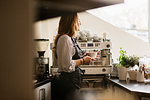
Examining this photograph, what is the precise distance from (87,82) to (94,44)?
334mm

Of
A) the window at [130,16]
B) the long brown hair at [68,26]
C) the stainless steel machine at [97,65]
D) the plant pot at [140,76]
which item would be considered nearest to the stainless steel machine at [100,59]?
the stainless steel machine at [97,65]

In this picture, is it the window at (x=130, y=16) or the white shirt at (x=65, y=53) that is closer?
the white shirt at (x=65, y=53)

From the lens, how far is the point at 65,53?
98 centimetres

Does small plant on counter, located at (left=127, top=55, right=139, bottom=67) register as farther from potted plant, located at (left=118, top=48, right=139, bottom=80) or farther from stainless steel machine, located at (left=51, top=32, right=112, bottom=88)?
stainless steel machine, located at (left=51, top=32, right=112, bottom=88)

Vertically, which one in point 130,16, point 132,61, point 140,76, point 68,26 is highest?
point 130,16

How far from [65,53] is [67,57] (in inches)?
0.9

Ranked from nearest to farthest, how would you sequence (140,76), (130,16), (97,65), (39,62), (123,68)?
(39,62), (140,76), (123,68), (97,65), (130,16)

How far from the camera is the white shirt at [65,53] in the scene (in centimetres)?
98

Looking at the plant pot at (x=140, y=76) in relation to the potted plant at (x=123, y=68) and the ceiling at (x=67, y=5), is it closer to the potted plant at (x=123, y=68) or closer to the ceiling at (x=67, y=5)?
the potted plant at (x=123, y=68)

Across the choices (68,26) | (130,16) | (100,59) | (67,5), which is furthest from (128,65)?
(67,5)

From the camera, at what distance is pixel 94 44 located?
161 cm

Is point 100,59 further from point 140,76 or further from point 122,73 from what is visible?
point 140,76

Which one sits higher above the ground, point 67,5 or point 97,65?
point 67,5

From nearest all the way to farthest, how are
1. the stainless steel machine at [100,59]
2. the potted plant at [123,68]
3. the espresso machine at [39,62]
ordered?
the espresso machine at [39,62] → the potted plant at [123,68] → the stainless steel machine at [100,59]
